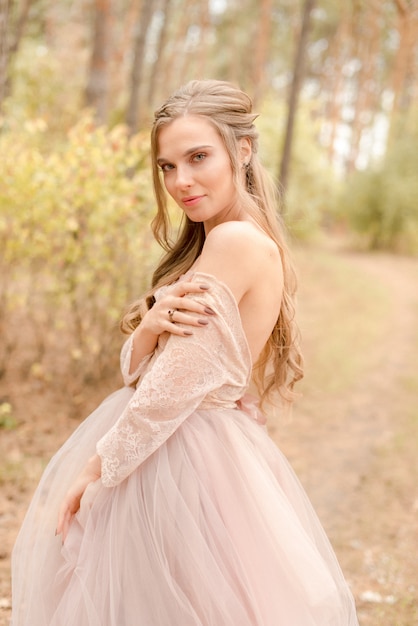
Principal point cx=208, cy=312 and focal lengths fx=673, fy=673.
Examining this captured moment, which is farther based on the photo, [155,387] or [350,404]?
[350,404]

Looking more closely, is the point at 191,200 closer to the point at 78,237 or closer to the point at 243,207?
the point at 243,207

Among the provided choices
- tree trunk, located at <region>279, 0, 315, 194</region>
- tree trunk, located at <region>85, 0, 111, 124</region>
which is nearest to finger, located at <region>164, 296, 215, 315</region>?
tree trunk, located at <region>85, 0, 111, 124</region>

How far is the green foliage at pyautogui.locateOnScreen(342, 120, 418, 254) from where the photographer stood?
17031 mm

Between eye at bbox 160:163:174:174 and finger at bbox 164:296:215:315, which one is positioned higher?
eye at bbox 160:163:174:174

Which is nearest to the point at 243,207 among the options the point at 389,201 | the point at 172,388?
the point at 172,388

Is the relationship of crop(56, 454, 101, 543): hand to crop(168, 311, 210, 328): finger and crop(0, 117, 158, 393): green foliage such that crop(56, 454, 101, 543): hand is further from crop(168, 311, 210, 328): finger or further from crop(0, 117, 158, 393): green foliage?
crop(0, 117, 158, 393): green foliage

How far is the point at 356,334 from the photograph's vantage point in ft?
31.7

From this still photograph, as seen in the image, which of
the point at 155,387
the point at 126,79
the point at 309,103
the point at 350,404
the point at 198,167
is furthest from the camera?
the point at 126,79

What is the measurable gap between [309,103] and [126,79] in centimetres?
681

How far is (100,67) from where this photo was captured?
7633 millimetres

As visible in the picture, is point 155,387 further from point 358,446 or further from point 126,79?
point 126,79

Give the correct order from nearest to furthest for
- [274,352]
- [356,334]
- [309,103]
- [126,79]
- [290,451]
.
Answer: [274,352]
[290,451]
[356,334]
[309,103]
[126,79]

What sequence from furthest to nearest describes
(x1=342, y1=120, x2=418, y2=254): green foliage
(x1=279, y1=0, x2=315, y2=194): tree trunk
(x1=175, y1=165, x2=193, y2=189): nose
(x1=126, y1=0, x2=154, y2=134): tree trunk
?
1. (x1=342, y1=120, x2=418, y2=254): green foliage
2. (x1=126, y1=0, x2=154, y2=134): tree trunk
3. (x1=279, y1=0, x2=315, y2=194): tree trunk
4. (x1=175, y1=165, x2=193, y2=189): nose

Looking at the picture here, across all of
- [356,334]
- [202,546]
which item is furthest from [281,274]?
[356,334]
